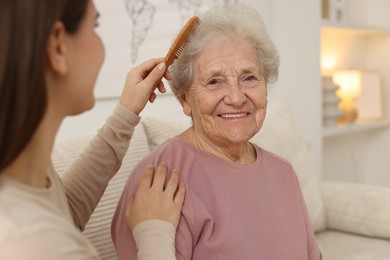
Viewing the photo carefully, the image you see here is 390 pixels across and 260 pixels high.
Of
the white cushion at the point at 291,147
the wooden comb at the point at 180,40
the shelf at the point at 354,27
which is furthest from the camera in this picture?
the shelf at the point at 354,27

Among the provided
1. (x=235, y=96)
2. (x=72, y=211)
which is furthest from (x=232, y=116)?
(x=72, y=211)

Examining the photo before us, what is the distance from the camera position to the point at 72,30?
73cm

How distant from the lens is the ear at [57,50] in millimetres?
696

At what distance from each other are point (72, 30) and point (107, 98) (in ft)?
5.04

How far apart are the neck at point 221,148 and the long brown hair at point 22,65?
770mm

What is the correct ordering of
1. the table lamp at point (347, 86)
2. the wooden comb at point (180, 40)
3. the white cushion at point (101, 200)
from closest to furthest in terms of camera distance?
the wooden comb at point (180, 40), the white cushion at point (101, 200), the table lamp at point (347, 86)

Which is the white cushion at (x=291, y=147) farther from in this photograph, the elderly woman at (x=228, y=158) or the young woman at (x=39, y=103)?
the young woman at (x=39, y=103)

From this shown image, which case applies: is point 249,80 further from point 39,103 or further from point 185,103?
point 39,103

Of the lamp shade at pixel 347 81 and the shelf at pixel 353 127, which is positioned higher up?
the lamp shade at pixel 347 81

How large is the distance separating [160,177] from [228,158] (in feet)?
0.87

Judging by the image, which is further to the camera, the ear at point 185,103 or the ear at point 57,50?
the ear at point 185,103

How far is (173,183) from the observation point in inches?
49.6

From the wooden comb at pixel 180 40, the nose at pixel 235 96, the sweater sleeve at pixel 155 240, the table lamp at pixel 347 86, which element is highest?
the wooden comb at pixel 180 40

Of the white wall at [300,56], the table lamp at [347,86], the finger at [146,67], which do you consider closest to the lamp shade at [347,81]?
the table lamp at [347,86]
